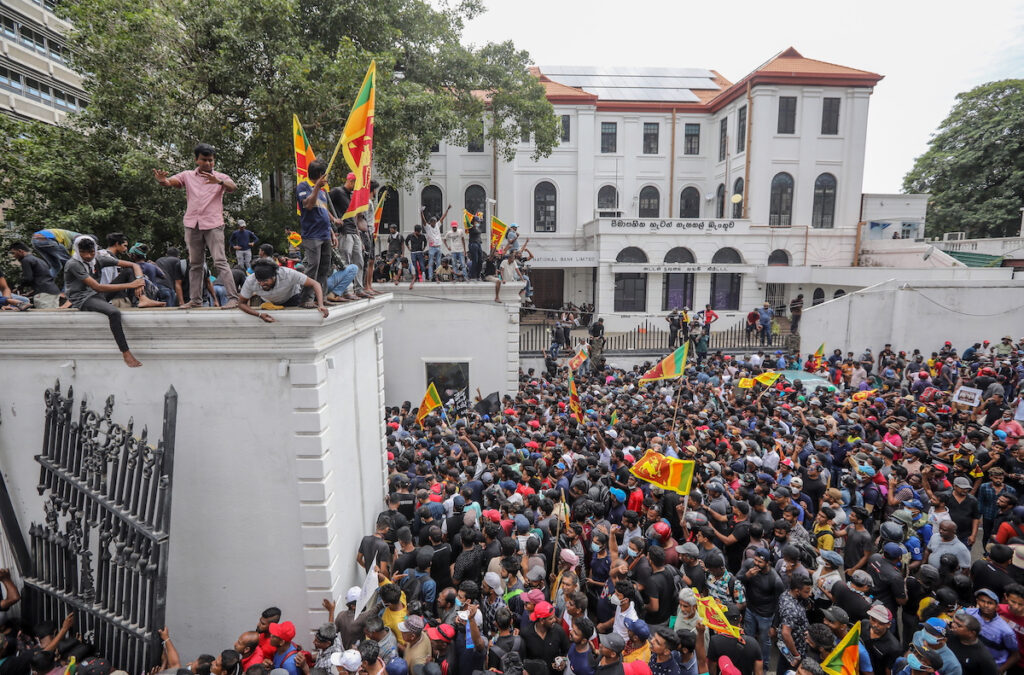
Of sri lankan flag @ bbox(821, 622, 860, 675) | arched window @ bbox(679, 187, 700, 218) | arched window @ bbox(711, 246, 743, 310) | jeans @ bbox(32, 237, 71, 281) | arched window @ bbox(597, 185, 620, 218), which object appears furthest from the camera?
arched window @ bbox(679, 187, 700, 218)

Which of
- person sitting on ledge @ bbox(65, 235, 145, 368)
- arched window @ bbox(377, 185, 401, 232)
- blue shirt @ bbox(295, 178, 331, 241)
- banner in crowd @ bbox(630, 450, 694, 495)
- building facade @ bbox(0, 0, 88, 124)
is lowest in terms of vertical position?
banner in crowd @ bbox(630, 450, 694, 495)

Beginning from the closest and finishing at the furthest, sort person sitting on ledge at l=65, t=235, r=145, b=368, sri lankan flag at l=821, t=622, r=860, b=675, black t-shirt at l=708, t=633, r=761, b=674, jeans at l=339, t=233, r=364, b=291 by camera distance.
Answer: sri lankan flag at l=821, t=622, r=860, b=675
black t-shirt at l=708, t=633, r=761, b=674
person sitting on ledge at l=65, t=235, r=145, b=368
jeans at l=339, t=233, r=364, b=291

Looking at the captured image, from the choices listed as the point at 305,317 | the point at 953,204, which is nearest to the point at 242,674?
the point at 305,317

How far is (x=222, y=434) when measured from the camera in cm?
566

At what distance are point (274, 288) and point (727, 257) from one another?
26.6 metres

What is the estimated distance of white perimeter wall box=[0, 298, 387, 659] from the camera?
5461 millimetres

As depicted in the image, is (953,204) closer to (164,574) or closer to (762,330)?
(762,330)

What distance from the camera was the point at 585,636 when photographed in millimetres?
4504

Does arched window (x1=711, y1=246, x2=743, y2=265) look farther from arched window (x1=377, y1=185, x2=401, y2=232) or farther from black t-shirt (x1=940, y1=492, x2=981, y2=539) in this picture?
black t-shirt (x1=940, y1=492, x2=981, y2=539)

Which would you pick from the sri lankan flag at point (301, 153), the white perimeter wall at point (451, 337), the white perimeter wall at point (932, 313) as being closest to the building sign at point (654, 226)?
the white perimeter wall at point (932, 313)

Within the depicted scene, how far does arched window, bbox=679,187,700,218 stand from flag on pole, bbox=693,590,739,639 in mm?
30805

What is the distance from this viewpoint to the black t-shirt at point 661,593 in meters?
5.26

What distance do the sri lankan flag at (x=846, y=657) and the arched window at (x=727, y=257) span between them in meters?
25.4

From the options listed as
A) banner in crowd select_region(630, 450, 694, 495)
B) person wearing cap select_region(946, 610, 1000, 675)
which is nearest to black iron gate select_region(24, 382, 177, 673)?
banner in crowd select_region(630, 450, 694, 495)
